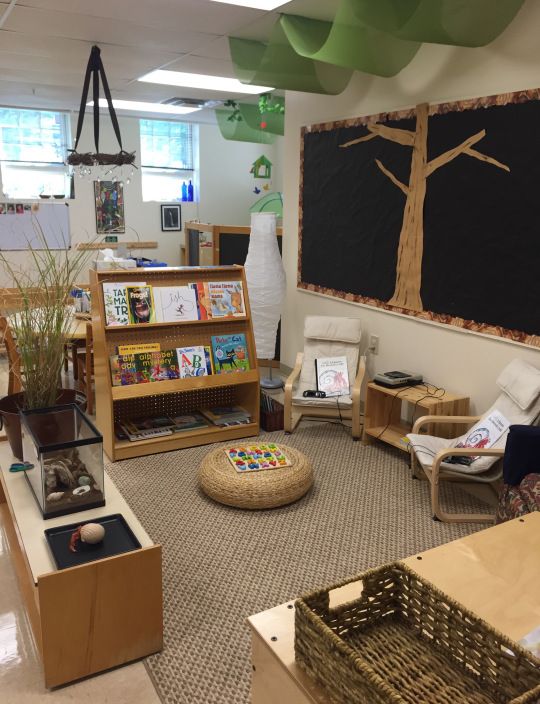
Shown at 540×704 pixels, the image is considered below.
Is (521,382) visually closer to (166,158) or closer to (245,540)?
(245,540)

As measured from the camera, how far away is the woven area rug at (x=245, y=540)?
2.30 meters

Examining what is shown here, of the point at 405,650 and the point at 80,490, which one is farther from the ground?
the point at 405,650

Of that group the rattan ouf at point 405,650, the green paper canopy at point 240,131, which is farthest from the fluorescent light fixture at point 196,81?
the rattan ouf at point 405,650

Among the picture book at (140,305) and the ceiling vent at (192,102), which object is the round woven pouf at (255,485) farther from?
the ceiling vent at (192,102)

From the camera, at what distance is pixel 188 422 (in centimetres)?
433

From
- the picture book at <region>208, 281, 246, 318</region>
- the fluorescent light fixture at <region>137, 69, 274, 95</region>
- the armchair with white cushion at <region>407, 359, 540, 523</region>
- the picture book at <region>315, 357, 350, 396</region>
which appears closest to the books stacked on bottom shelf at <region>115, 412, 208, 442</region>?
the picture book at <region>208, 281, 246, 318</region>

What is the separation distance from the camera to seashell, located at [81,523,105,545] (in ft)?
7.11

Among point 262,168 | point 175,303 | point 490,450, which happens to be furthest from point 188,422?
point 262,168

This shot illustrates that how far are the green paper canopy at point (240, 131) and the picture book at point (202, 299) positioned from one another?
354cm

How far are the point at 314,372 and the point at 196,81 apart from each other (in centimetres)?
344

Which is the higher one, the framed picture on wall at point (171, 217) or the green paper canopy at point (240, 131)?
the green paper canopy at point (240, 131)

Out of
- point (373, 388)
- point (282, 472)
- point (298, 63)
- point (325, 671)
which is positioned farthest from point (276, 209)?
point (325, 671)

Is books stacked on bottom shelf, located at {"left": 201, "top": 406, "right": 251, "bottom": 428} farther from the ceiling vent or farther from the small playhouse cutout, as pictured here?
the small playhouse cutout

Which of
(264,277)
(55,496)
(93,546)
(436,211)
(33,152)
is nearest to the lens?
(93,546)
